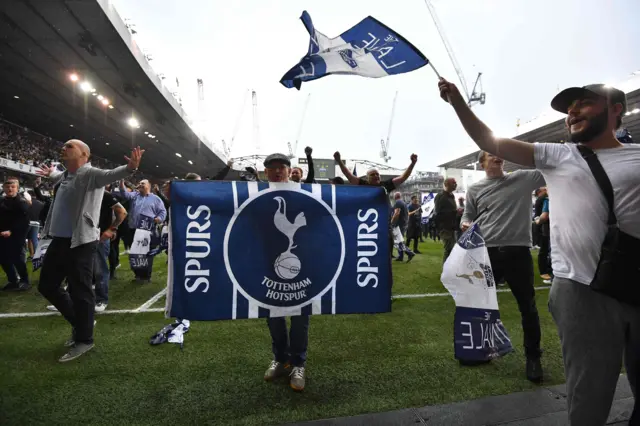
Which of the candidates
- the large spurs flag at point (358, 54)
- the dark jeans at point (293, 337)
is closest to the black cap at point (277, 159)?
the large spurs flag at point (358, 54)

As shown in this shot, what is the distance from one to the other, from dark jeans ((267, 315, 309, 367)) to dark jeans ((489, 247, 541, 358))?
1.66 m

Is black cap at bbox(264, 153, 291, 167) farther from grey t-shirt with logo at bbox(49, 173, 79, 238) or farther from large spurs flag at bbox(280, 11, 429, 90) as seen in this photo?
grey t-shirt with logo at bbox(49, 173, 79, 238)

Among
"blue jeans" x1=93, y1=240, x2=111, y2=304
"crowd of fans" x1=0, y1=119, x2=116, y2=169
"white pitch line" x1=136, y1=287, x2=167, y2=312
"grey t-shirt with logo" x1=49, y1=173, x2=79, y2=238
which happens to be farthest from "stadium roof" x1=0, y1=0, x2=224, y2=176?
"grey t-shirt with logo" x1=49, y1=173, x2=79, y2=238

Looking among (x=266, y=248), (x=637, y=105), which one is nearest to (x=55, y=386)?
(x=266, y=248)

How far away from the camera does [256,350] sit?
10.7ft

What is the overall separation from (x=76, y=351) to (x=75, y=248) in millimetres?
894

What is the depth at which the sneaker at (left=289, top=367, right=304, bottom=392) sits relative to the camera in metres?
2.50

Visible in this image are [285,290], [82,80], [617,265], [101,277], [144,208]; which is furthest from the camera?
[82,80]

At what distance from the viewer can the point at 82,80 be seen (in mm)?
17703

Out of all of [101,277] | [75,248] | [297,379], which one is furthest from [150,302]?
[297,379]

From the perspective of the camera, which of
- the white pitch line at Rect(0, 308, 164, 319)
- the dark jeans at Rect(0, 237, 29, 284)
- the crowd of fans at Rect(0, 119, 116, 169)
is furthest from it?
the crowd of fans at Rect(0, 119, 116, 169)

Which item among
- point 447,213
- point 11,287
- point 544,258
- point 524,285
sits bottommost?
point 11,287

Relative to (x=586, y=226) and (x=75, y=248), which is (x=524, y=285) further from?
(x=75, y=248)

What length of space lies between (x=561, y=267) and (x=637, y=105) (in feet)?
98.8
